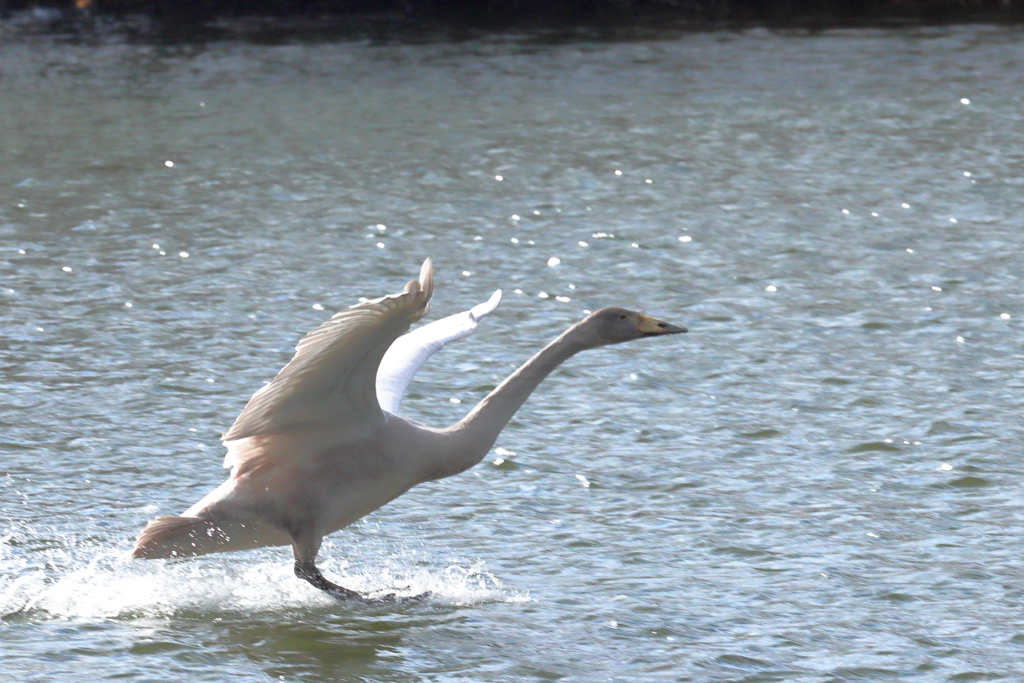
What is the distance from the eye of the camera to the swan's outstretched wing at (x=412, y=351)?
719 centimetres

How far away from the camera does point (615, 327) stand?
6656 millimetres

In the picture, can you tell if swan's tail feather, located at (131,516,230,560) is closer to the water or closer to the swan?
the swan

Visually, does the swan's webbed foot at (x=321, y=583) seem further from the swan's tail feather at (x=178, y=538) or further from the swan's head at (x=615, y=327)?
the swan's head at (x=615, y=327)

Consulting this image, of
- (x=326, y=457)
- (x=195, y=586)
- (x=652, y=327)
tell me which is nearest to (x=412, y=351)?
(x=326, y=457)

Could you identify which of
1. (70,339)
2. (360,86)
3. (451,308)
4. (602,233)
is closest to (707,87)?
(360,86)

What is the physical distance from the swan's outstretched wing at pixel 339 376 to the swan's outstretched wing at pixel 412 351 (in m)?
0.69

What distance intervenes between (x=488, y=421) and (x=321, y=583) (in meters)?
0.93

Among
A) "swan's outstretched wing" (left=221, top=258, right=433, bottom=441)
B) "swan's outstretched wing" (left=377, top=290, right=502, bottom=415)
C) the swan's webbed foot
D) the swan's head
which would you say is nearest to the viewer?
"swan's outstretched wing" (left=221, top=258, right=433, bottom=441)

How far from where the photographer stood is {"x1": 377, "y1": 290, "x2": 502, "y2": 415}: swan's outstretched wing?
23.6 feet

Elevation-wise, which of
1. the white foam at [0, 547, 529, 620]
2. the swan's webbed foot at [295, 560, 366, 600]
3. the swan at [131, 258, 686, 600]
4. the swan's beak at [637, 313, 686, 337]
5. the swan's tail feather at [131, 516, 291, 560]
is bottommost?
the white foam at [0, 547, 529, 620]

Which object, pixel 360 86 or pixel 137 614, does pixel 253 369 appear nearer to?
pixel 137 614

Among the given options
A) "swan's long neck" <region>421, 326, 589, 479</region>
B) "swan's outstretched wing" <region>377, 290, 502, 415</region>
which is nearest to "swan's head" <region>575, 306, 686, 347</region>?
"swan's long neck" <region>421, 326, 589, 479</region>

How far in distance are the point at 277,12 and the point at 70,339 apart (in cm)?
2005

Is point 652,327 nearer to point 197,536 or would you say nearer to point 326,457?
point 326,457
